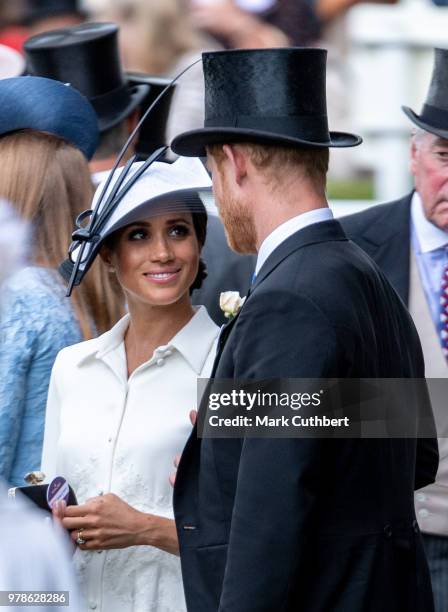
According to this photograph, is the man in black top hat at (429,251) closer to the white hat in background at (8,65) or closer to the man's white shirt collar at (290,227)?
the man's white shirt collar at (290,227)

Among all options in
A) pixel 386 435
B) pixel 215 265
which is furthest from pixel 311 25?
pixel 386 435

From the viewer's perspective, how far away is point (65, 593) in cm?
244

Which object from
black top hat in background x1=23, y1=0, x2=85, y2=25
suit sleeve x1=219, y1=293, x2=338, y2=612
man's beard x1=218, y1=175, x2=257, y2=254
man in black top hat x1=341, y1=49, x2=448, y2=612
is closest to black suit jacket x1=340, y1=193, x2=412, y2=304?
man in black top hat x1=341, y1=49, x2=448, y2=612

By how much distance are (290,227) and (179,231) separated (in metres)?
0.67

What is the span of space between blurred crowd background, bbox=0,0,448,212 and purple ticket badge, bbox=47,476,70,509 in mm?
4979

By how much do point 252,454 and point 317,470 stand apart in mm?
131

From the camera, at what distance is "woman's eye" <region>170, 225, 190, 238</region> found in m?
3.31

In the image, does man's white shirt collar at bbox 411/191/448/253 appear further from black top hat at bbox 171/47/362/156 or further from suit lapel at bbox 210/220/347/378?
suit lapel at bbox 210/220/347/378

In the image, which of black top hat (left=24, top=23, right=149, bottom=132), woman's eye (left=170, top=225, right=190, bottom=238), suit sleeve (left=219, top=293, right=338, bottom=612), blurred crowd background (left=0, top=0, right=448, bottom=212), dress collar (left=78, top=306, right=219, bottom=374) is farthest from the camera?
blurred crowd background (left=0, top=0, right=448, bottom=212)

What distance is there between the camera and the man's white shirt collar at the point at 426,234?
4.13 metres

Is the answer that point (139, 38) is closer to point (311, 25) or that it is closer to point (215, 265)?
point (311, 25)

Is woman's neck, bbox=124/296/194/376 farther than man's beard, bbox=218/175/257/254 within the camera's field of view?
Yes

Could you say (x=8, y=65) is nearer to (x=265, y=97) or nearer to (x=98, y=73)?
(x=98, y=73)

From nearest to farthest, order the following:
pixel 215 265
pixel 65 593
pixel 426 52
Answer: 1. pixel 65 593
2. pixel 215 265
3. pixel 426 52
